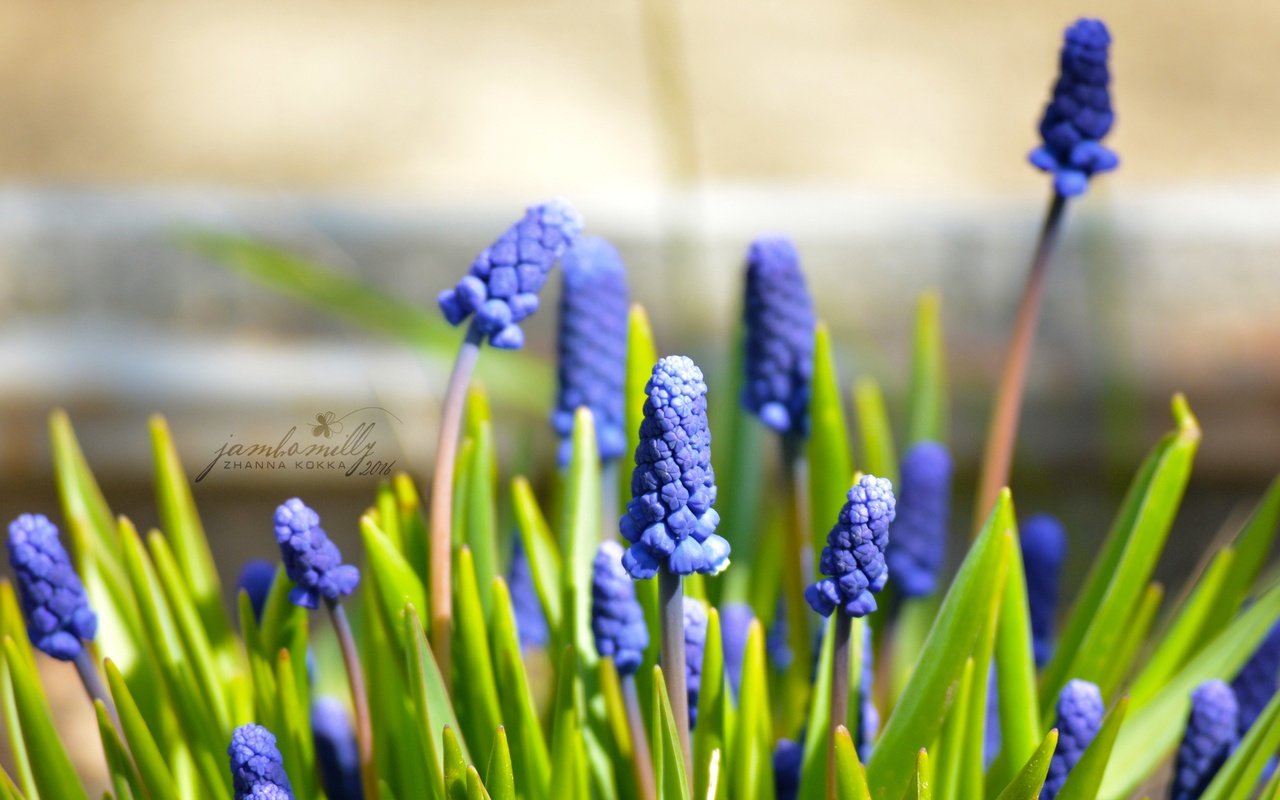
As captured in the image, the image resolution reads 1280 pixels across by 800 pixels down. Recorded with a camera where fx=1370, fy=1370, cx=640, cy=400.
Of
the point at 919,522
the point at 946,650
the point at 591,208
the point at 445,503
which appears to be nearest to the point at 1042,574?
the point at 919,522

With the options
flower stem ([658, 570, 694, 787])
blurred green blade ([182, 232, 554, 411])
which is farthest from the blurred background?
flower stem ([658, 570, 694, 787])

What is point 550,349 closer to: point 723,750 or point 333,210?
point 333,210

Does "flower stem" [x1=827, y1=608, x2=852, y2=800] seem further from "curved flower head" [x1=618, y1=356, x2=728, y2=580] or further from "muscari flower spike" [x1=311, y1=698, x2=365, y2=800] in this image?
"muscari flower spike" [x1=311, y1=698, x2=365, y2=800]

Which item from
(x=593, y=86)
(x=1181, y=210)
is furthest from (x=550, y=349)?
(x=593, y=86)

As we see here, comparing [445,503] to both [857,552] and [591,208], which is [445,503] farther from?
[591,208]

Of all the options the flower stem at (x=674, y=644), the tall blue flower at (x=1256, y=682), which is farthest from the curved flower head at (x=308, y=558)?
the tall blue flower at (x=1256, y=682)

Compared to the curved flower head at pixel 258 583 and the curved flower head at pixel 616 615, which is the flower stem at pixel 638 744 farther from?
the curved flower head at pixel 258 583

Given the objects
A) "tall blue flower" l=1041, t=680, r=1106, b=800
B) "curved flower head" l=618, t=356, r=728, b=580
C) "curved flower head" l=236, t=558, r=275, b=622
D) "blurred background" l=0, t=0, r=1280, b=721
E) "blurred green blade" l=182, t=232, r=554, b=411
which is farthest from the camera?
"blurred background" l=0, t=0, r=1280, b=721

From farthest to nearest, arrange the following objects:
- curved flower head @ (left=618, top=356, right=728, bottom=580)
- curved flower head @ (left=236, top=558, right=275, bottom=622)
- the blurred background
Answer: the blurred background
curved flower head @ (left=236, top=558, right=275, bottom=622)
curved flower head @ (left=618, top=356, right=728, bottom=580)
